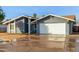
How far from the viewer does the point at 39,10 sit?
4.55 metres

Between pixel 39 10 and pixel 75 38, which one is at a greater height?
pixel 39 10

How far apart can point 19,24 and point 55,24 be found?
1.55 ft

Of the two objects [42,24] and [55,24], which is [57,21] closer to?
[55,24]

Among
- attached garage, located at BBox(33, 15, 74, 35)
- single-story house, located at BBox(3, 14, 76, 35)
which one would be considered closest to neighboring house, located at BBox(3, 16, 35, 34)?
single-story house, located at BBox(3, 14, 76, 35)

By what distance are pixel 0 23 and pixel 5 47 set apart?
321 mm

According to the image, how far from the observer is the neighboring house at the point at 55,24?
178 inches

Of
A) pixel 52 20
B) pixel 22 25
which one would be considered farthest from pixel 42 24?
pixel 22 25

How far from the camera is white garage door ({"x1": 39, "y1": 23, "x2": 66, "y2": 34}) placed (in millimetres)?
4543

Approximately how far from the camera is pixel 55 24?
456 centimetres

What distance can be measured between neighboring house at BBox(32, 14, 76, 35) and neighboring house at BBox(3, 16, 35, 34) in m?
0.09

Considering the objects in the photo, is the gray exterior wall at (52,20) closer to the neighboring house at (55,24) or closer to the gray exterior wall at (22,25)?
the neighboring house at (55,24)
